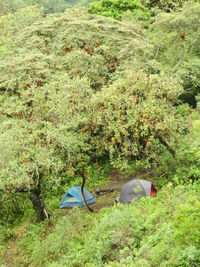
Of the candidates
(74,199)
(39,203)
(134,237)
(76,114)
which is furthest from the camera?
(74,199)

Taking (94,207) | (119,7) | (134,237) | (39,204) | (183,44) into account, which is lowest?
(94,207)

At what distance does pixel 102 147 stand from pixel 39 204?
339 cm

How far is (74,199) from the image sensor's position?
54.4ft

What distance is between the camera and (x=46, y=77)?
19406 millimetres

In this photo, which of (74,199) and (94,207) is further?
(74,199)

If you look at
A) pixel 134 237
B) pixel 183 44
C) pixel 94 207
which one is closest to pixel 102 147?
pixel 94 207

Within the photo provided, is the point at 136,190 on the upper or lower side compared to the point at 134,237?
lower

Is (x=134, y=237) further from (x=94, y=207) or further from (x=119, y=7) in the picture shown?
(x=119, y=7)

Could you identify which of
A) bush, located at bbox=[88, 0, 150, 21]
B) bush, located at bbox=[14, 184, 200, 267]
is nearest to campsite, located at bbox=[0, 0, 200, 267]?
bush, located at bbox=[14, 184, 200, 267]

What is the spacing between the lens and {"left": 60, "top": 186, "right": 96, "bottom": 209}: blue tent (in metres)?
16.5

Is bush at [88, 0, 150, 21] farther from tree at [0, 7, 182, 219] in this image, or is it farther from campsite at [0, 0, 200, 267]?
tree at [0, 7, 182, 219]

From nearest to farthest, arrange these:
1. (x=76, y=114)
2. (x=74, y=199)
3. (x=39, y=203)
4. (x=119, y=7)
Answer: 1. (x=76, y=114)
2. (x=39, y=203)
3. (x=74, y=199)
4. (x=119, y=7)

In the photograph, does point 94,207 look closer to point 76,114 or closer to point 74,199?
point 74,199

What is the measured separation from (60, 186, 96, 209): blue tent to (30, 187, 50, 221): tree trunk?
142 centimetres
